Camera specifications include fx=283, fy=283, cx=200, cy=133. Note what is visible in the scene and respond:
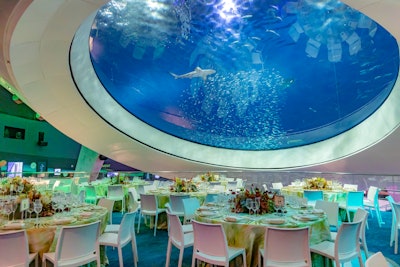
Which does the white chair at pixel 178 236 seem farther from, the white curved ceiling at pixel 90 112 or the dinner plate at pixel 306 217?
the white curved ceiling at pixel 90 112

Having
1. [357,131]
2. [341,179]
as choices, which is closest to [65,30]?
[341,179]

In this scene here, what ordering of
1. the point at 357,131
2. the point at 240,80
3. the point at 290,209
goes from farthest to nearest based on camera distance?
the point at 240,80 → the point at 357,131 → the point at 290,209

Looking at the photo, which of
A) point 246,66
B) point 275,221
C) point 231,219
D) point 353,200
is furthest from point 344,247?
point 246,66

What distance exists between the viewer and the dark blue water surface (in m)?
9.14

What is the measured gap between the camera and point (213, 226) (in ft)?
8.83

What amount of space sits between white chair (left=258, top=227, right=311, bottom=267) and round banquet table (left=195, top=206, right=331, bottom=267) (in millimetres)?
322

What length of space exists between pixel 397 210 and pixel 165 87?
971 centimetres

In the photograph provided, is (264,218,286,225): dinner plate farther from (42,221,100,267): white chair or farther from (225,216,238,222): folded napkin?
(42,221,100,267): white chair

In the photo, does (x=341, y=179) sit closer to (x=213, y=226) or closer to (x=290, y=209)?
(x=290, y=209)

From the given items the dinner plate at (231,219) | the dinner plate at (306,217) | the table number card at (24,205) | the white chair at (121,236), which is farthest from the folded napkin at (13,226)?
the dinner plate at (306,217)

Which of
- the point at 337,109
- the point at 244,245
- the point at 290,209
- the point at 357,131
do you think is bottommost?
the point at 244,245

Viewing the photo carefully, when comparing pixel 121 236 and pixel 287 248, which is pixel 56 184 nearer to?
pixel 121 236

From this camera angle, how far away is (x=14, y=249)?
8.04ft

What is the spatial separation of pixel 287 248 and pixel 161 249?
2.60 metres
